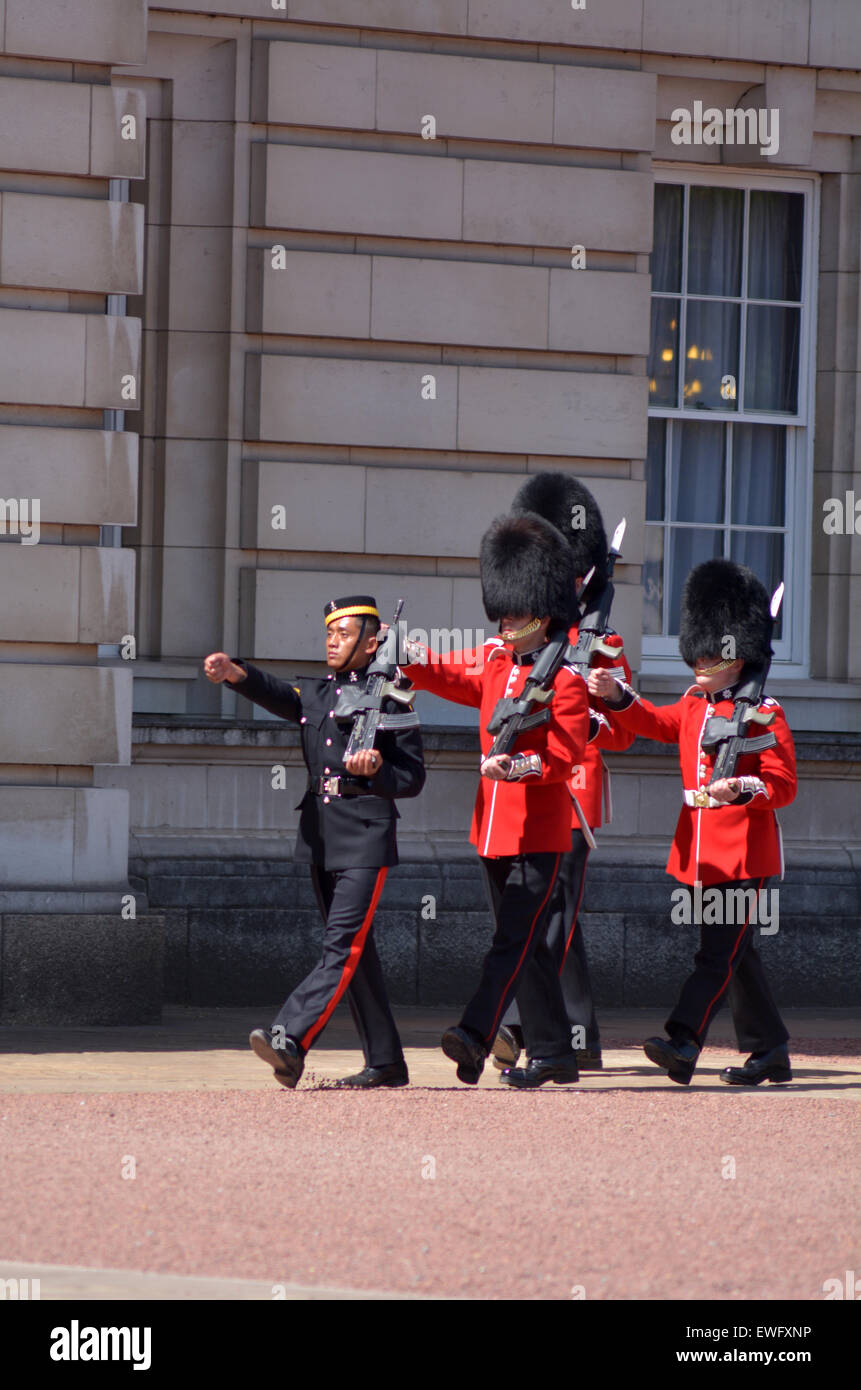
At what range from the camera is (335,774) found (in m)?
6.69

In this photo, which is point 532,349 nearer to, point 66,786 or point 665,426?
point 665,426

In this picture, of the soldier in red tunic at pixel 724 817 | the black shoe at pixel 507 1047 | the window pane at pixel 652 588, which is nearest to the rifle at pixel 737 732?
the soldier in red tunic at pixel 724 817

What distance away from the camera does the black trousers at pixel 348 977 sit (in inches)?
250

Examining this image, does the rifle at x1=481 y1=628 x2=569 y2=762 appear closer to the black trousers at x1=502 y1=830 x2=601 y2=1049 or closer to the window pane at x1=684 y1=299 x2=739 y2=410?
the black trousers at x1=502 y1=830 x2=601 y2=1049

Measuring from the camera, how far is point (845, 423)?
10273 millimetres

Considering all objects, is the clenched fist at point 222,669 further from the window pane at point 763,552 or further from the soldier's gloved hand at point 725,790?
the window pane at point 763,552

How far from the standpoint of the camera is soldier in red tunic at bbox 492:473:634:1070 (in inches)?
281

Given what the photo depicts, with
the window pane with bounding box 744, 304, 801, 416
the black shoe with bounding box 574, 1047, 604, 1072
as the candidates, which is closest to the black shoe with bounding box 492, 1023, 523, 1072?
the black shoe with bounding box 574, 1047, 604, 1072

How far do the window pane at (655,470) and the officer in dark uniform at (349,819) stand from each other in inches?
148

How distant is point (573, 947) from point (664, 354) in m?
4.01

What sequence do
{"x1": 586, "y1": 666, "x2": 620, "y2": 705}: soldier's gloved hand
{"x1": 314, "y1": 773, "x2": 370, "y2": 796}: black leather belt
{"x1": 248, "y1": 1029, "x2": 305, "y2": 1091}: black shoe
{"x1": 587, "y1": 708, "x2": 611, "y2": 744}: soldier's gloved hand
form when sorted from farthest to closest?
{"x1": 587, "y1": 708, "x2": 611, "y2": 744}: soldier's gloved hand
{"x1": 586, "y1": 666, "x2": 620, "y2": 705}: soldier's gloved hand
{"x1": 314, "y1": 773, "x2": 370, "y2": 796}: black leather belt
{"x1": 248, "y1": 1029, "x2": 305, "y2": 1091}: black shoe
